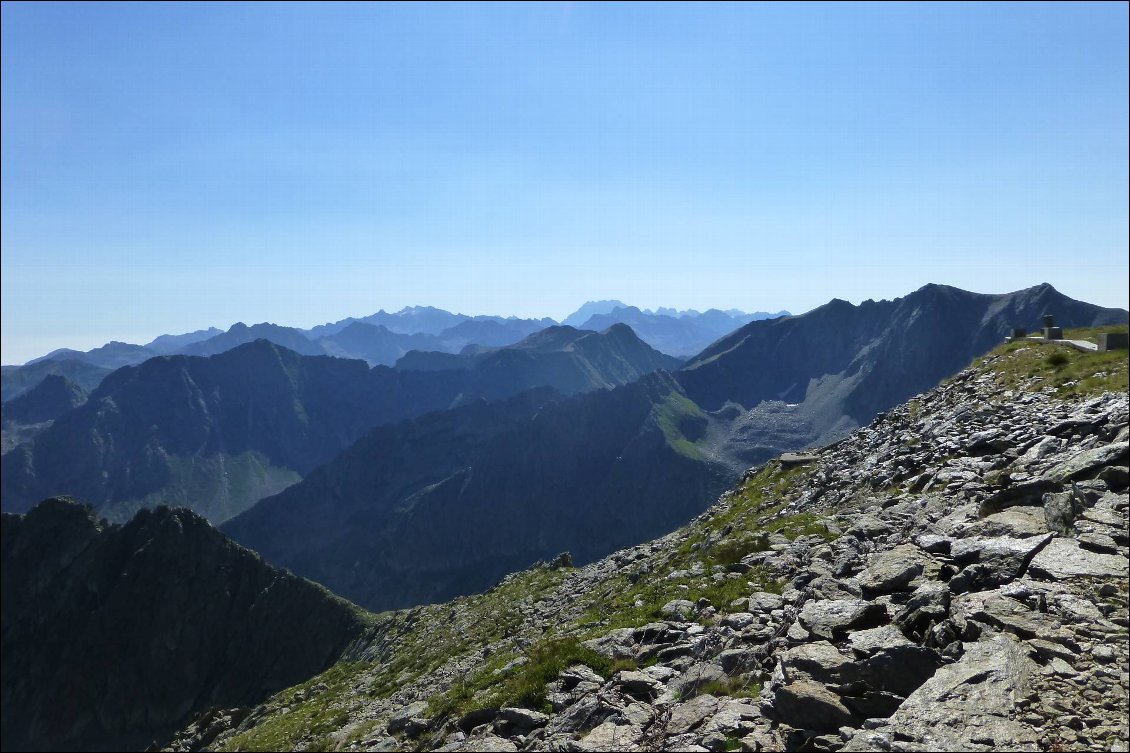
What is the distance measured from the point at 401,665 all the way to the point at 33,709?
603ft

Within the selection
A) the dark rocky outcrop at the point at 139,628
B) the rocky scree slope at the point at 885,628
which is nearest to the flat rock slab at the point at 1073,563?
the rocky scree slope at the point at 885,628

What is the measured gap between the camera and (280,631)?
444ft

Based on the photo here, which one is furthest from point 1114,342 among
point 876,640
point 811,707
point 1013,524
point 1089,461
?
point 811,707

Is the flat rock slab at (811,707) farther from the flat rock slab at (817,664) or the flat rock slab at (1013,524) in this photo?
the flat rock slab at (1013,524)

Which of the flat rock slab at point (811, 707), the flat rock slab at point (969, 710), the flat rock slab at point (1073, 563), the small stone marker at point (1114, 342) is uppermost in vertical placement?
the small stone marker at point (1114, 342)

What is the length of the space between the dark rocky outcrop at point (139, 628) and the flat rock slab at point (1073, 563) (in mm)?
132549

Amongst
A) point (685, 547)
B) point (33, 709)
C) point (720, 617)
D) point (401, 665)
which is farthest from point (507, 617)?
point (33, 709)

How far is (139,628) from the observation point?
529 feet

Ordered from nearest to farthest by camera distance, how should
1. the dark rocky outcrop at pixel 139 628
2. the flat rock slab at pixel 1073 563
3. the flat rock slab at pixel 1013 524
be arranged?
the flat rock slab at pixel 1073 563, the flat rock slab at pixel 1013 524, the dark rocky outcrop at pixel 139 628

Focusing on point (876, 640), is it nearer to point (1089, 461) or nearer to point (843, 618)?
point (843, 618)

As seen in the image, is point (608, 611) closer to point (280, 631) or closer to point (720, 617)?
point (720, 617)

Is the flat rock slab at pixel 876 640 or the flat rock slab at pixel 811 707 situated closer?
the flat rock slab at pixel 811 707

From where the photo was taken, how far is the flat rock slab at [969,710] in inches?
338

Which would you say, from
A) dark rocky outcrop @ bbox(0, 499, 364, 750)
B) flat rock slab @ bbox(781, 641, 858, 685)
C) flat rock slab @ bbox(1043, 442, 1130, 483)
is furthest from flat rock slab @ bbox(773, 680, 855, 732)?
dark rocky outcrop @ bbox(0, 499, 364, 750)
